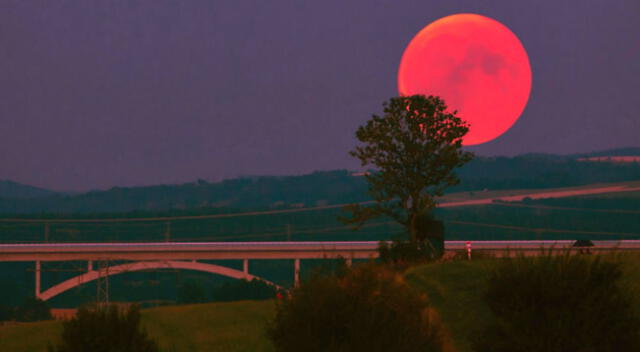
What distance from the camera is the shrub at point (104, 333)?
1658 centimetres

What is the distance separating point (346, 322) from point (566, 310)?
4.25 meters

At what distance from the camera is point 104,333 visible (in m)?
16.6

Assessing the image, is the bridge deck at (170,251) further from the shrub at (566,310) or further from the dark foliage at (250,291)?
the shrub at (566,310)

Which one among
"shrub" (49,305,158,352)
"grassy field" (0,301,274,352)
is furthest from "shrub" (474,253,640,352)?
"grassy field" (0,301,274,352)

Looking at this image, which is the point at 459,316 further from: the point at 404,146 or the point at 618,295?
the point at 404,146

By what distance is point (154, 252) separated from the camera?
4134 inches

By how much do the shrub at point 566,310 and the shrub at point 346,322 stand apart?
199cm

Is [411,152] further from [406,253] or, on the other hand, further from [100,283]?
[100,283]

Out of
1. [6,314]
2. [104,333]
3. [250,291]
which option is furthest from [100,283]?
[6,314]

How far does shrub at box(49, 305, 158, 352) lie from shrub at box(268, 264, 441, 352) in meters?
3.02

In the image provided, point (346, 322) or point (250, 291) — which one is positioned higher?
point (346, 322)

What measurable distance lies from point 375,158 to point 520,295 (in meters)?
28.5

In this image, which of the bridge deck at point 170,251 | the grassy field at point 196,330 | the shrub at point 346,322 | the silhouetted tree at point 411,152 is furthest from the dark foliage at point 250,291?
the shrub at point 346,322

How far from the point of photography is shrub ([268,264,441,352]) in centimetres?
1506
